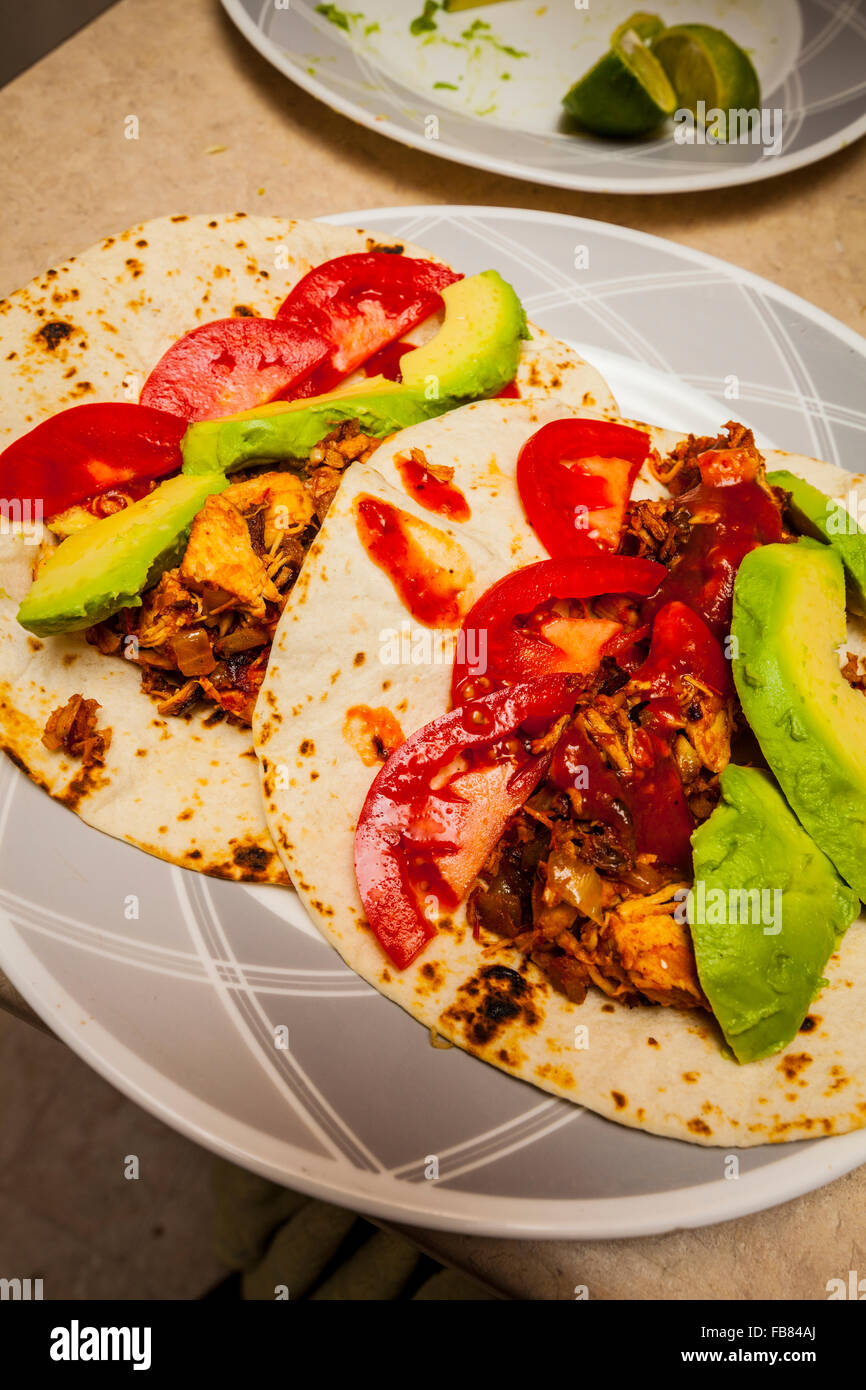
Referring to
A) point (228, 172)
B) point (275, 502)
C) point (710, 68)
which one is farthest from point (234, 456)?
point (710, 68)

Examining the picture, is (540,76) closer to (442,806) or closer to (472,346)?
(472,346)

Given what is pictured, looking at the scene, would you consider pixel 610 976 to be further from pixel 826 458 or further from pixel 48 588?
pixel 826 458

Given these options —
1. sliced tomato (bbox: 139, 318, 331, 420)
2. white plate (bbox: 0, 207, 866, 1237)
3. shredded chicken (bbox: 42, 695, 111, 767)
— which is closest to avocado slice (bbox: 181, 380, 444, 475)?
sliced tomato (bbox: 139, 318, 331, 420)

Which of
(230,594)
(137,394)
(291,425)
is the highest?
(137,394)

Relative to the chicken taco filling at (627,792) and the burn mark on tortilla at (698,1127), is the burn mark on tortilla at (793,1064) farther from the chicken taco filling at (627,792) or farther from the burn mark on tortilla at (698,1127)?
the burn mark on tortilla at (698,1127)

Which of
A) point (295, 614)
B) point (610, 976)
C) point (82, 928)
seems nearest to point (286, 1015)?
point (82, 928)

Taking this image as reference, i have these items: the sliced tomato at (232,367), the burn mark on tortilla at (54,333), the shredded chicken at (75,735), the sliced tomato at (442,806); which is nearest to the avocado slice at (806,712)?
the sliced tomato at (442,806)
